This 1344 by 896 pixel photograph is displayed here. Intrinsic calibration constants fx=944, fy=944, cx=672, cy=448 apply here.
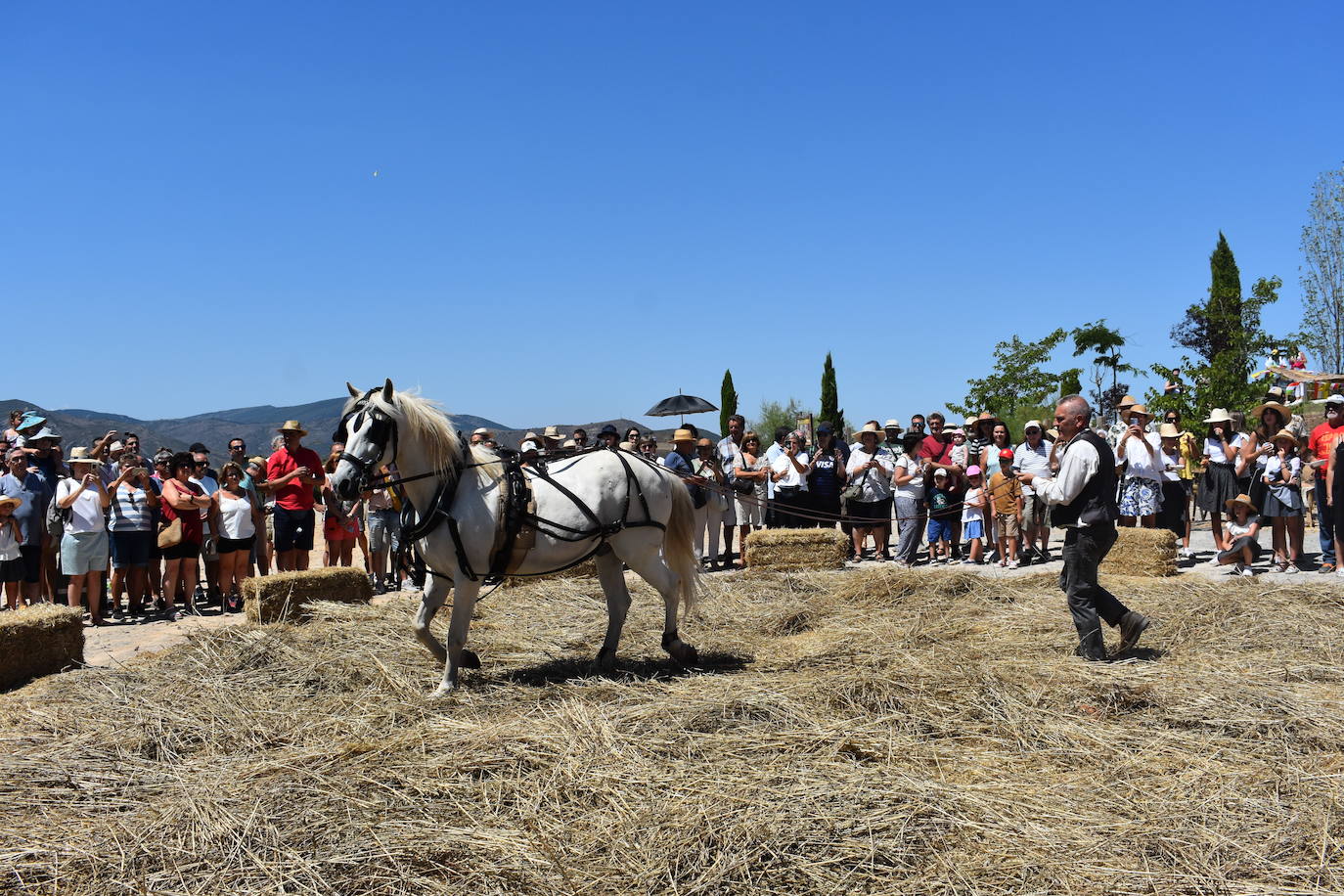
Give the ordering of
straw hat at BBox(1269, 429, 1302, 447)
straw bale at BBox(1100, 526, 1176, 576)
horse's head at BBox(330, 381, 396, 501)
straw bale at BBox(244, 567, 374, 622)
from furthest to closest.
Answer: straw hat at BBox(1269, 429, 1302, 447) < straw bale at BBox(1100, 526, 1176, 576) < straw bale at BBox(244, 567, 374, 622) < horse's head at BBox(330, 381, 396, 501)

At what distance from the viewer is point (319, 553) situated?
17.8 m

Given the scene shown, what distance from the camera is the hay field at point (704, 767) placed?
3748mm

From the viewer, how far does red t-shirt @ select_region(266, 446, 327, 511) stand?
1134 centimetres

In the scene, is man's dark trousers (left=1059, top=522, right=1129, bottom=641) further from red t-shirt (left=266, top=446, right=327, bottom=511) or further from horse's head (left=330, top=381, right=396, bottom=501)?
red t-shirt (left=266, top=446, right=327, bottom=511)

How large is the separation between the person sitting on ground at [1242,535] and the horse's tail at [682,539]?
6.96m

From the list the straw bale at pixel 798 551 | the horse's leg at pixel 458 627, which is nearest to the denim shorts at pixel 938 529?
the straw bale at pixel 798 551

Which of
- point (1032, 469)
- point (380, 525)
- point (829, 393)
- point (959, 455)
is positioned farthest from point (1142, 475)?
point (829, 393)

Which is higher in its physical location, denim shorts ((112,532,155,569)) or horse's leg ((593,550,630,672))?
denim shorts ((112,532,155,569))

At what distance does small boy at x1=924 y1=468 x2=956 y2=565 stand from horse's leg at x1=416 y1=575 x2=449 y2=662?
7.95 metres

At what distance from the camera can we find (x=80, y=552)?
32.9 ft

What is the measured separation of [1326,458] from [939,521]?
453 cm

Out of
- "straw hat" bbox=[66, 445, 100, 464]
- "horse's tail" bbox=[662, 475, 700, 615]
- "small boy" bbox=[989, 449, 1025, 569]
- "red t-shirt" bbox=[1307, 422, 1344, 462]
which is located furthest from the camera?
"small boy" bbox=[989, 449, 1025, 569]

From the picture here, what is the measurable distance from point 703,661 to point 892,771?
108 inches

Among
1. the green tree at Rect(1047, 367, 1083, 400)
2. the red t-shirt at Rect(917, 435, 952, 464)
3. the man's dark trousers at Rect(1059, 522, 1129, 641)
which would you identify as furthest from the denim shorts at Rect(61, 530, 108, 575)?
the green tree at Rect(1047, 367, 1083, 400)
